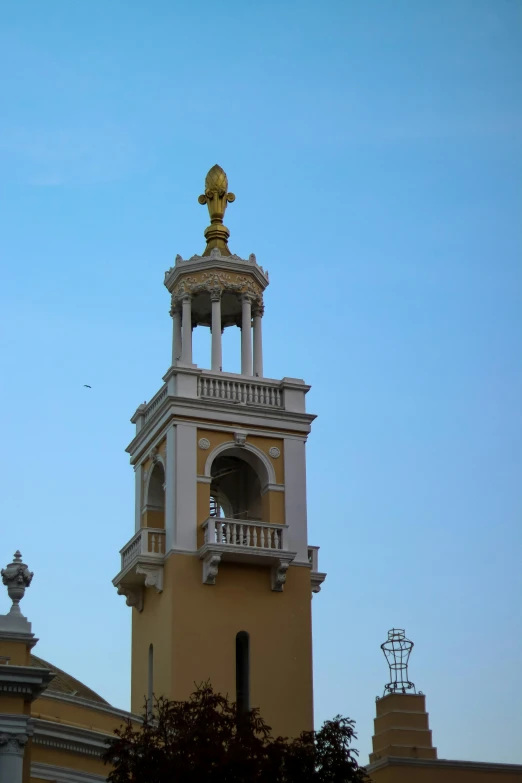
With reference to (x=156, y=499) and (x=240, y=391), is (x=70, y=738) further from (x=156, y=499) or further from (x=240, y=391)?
(x=240, y=391)

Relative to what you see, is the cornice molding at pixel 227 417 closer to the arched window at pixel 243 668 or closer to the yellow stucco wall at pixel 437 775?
the arched window at pixel 243 668

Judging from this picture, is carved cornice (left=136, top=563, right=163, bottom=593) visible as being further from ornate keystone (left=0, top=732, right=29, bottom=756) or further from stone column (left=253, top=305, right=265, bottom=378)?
ornate keystone (left=0, top=732, right=29, bottom=756)

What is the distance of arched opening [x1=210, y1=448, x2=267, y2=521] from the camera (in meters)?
41.4

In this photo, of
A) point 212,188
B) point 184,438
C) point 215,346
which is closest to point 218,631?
point 184,438

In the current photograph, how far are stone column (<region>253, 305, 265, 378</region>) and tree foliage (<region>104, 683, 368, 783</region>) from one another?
12.7 meters

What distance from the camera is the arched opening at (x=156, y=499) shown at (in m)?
41.1

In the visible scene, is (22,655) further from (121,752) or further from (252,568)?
(252,568)

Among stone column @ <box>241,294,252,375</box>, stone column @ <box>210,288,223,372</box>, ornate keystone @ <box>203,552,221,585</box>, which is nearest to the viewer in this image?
ornate keystone @ <box>203,552,221,585</box>

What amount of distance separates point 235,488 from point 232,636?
211 inches

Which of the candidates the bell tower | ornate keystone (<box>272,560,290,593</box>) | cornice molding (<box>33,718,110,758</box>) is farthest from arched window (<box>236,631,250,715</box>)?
cornice molding (<box>33,718,110,758</box>)

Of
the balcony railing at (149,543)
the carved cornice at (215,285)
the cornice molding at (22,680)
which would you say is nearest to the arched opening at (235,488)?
the balcony railing at (149,543)

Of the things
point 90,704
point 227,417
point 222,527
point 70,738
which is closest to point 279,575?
point 222,527

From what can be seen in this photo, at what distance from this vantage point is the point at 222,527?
127ft

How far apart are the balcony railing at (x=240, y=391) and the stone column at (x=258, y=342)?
737 mm
